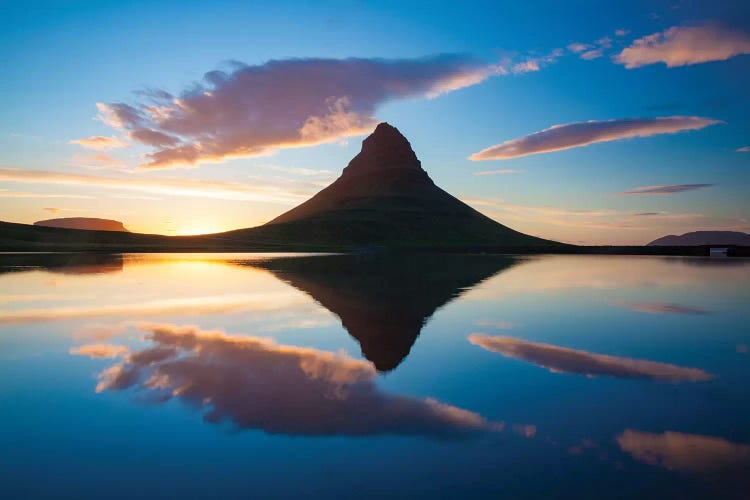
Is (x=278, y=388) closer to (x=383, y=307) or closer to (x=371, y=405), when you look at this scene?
(x=371, y=405)

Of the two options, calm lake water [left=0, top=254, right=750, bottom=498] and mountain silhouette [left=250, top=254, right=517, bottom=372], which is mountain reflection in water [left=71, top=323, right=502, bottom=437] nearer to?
calm lake water [left=0, top=254, right=750, bottom=498]

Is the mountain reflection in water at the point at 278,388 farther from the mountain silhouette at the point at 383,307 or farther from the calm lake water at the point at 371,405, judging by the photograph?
the mountain silhouette at the point at 383,307

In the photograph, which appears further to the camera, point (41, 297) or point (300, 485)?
point (41, 297)

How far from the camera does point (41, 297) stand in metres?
26.3

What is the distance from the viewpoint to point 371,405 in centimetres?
988

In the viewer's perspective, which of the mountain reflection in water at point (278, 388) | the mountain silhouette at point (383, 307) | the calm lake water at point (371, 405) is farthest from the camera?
the mountain silhouette at point (383, 307)

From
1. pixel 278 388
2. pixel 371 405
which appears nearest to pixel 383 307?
pixel 278 388

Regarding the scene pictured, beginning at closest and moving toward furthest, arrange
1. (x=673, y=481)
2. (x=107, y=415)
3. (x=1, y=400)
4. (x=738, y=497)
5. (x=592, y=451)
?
(x=738, y=497) < (x=673, y=481) < (x=592, y=451) < (x=107, y=415) < (x=1, y=400)

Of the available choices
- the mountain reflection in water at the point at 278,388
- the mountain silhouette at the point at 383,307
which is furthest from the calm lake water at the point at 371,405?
the mountain silhouette at the point at 383,307

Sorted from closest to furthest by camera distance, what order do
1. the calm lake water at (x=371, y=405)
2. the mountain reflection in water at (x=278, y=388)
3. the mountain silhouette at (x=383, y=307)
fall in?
the calm lake water at (x=371, y=405) → the mountain reflection in water at (x=278, y=388) → the mountain silhouette at (x=383, y=307)

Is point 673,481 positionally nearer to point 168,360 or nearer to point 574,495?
point 574,495

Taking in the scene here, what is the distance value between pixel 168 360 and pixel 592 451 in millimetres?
10859

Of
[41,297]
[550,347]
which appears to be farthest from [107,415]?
[41,297]

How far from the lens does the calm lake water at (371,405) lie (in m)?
6.95
